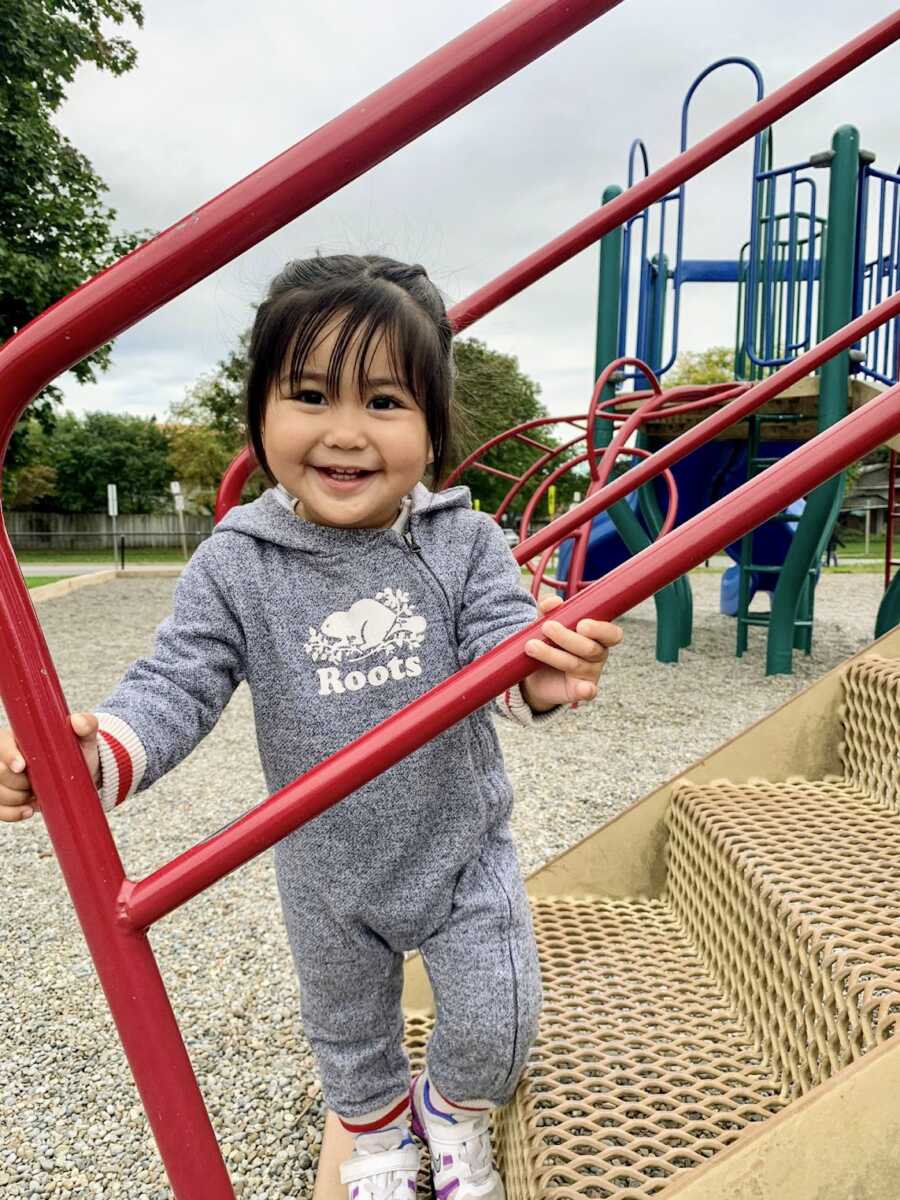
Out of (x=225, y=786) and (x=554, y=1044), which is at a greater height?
(x=554, y=1044)

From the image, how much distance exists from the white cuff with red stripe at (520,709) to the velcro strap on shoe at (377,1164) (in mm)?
568

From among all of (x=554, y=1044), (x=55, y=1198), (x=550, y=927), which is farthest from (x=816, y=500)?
(x=55, y=1198)

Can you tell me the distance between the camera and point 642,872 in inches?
68.9

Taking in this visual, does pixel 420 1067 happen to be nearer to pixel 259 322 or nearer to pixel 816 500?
pixel 259 322

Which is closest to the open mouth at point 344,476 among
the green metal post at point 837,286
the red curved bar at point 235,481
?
the red curved bar at point 235,481

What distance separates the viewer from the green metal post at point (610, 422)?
205 inches

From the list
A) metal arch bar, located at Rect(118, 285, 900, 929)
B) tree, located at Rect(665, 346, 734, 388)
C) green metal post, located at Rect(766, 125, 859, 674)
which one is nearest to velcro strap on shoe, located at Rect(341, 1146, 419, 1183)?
metal arch bar, located at Rect(118, 285, 900, 929)

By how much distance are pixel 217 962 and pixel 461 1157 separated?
99cm

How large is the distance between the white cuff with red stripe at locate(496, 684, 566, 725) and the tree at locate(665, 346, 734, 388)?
2856 centimetres

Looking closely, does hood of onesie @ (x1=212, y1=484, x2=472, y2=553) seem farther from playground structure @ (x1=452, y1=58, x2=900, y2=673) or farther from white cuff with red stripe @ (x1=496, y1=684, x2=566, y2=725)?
playground structure @ (x1=452, y1=58, x2=900, y2=673)

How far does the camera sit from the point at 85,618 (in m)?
8.10

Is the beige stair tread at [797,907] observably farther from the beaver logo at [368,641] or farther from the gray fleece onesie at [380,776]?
the beaver logo at [368,641]

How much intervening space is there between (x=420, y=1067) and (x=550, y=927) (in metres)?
0.35

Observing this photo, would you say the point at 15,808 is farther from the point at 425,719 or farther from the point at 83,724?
the point at 425,719
